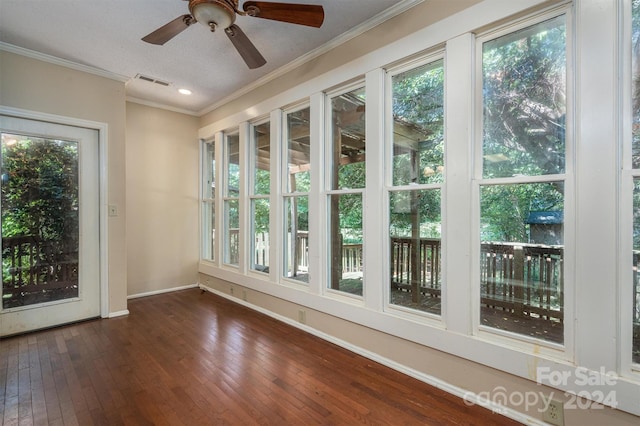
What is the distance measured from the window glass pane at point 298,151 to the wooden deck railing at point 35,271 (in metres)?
2.71

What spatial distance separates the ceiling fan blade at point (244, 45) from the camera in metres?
1.99

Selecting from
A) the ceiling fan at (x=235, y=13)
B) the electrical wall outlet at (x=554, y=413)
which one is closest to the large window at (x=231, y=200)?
the ceiling fan at (x=235, y=13)

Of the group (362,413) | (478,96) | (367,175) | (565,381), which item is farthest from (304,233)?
(565,381)

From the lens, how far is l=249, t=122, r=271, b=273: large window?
3.80 m

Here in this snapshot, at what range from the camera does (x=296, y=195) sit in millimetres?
3297

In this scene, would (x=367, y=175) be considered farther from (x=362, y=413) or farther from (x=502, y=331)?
(x=362, y=413)

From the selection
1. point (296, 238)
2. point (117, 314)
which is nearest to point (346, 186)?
point (296, 238)

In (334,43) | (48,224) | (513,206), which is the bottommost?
(48,224)

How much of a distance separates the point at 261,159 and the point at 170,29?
2022 millimetres

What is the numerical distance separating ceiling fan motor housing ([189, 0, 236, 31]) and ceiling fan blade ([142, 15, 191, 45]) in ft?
0.38

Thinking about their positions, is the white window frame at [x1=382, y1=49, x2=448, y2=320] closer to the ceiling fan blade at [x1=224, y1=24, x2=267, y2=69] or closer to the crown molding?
the crown molding

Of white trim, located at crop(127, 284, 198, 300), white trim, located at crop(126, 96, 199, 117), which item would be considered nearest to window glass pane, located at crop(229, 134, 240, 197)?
white trim, located at crop(126, 96, 199, 117)

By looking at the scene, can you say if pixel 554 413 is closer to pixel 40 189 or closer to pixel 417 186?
pixel 417 186

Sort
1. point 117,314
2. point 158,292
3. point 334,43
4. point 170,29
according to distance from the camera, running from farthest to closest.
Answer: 1. point 158,292
2. point 117,314
3. point 334,43
4. point 170,29
